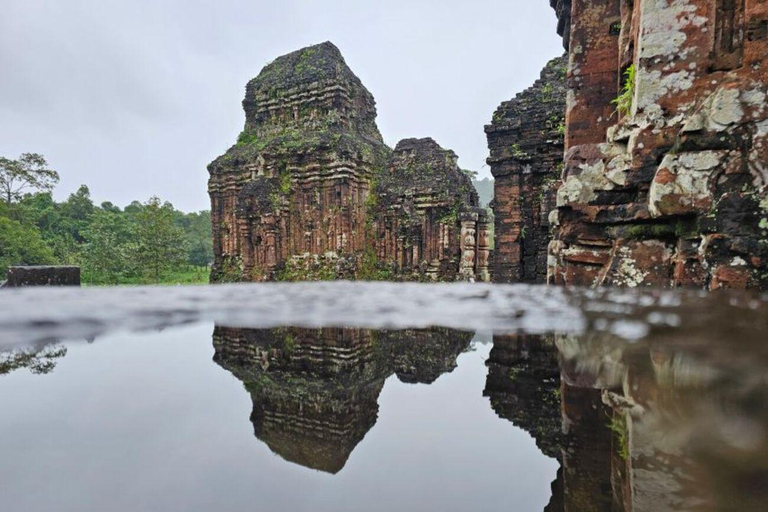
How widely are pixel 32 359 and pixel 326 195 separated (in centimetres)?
1327

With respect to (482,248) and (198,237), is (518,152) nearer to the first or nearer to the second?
(482,248)

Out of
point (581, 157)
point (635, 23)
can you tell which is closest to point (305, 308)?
point (581, 157)

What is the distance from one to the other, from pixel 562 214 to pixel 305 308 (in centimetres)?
242

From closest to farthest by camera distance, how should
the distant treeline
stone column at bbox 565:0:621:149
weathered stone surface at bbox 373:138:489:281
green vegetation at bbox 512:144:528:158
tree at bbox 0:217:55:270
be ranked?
stone column at bbox 565:0:621:149 → green vegetation at bbox 512:144:528:158 → weathered stone surface at bbox 373:138:489:281 → tree at bbox 0:217:55:270 → the distant treeline

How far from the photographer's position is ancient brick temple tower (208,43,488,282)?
12.7 m

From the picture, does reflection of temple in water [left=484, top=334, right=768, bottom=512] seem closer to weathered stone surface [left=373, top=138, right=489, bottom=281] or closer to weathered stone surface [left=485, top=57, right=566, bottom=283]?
weathered stone surface [left=485, top=57, right=566, bottom=283]

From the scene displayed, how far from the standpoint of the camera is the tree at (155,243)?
84.0ft

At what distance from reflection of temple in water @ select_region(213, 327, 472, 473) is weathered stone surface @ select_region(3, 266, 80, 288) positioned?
7781 mm

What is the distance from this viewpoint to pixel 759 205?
7.66ft

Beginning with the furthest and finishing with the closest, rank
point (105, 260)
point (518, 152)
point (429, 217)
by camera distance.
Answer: point (105, 260), point (429, 217), point (518, 152)

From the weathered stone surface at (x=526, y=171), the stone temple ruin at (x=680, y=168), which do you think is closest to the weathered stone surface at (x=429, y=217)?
the weathered stone surface at (x=526, y=171)

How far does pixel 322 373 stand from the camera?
1.29m

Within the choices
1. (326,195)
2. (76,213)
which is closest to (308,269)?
(326,195)

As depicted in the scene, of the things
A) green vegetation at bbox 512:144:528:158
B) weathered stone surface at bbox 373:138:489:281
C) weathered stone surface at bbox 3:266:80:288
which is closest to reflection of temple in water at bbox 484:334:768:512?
green vegetation at bbox 512:144:528:158
